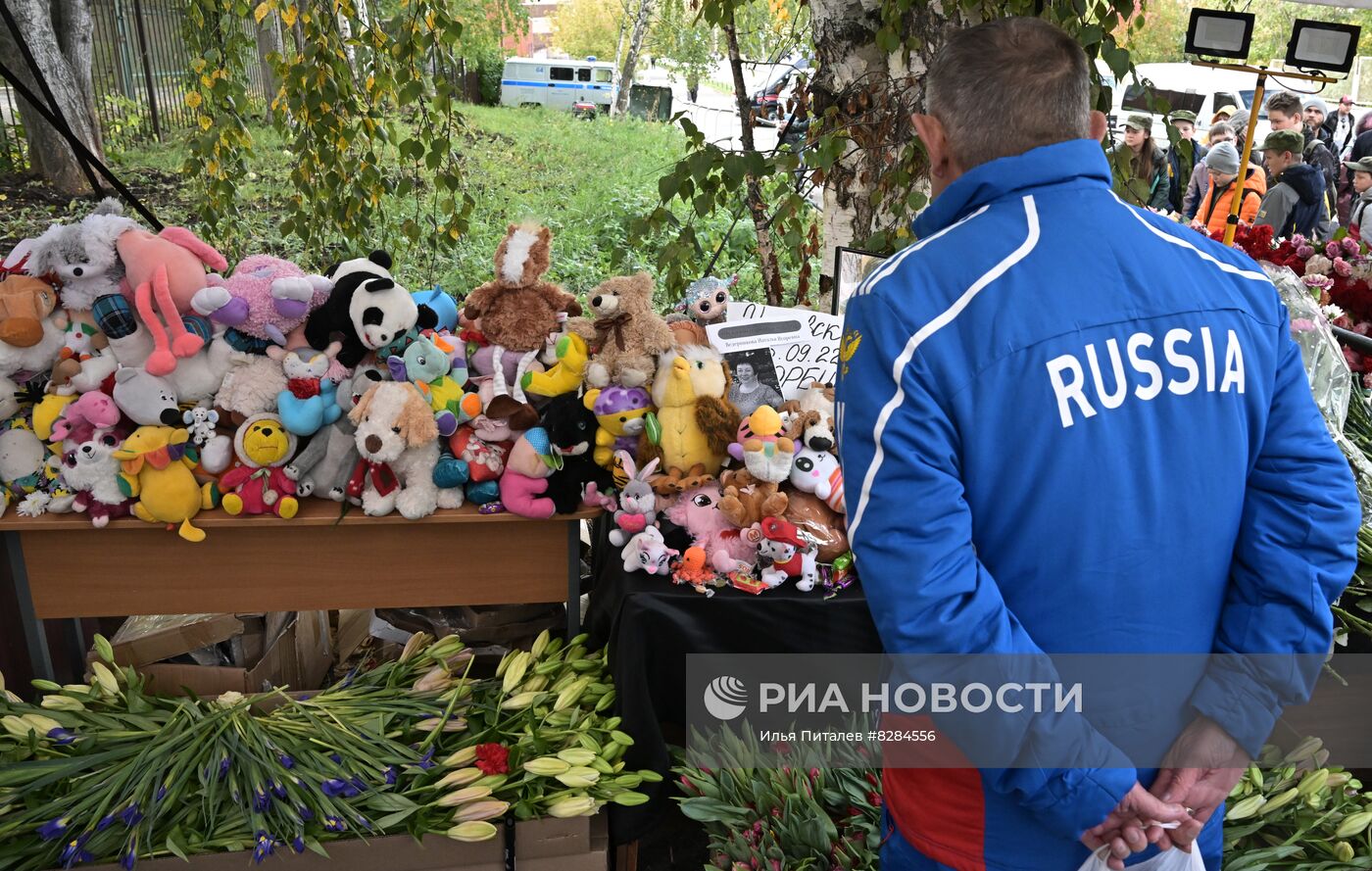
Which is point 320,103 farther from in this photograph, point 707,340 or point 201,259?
point 707,340

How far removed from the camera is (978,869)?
3.56 feet


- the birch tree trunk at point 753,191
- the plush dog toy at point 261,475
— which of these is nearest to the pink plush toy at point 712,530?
the plush dog toy at point 261,475

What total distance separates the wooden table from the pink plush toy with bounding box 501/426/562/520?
5 centimetres

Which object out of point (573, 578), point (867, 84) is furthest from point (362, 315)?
point (867, 84)

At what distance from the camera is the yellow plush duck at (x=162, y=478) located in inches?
70.7

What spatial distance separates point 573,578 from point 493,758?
43cm

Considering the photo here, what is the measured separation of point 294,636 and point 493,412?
0.76m

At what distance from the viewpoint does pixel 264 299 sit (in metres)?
1.87

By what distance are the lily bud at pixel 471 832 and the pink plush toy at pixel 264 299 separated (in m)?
0.97

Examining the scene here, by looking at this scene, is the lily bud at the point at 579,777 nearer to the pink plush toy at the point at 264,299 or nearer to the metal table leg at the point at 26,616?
the pink plush toy at the point at 264,299

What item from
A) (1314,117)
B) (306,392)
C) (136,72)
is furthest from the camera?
(136,72)

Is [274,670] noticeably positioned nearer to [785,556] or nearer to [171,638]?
[171,638]

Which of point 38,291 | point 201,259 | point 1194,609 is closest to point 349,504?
point 201,259

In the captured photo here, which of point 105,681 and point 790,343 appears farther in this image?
point 790,343
